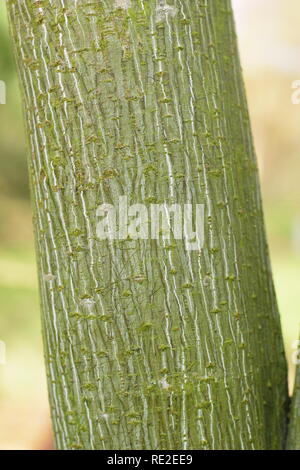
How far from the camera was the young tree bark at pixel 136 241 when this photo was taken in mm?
1237

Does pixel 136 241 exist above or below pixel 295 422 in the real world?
above

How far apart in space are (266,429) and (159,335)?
1.15ft

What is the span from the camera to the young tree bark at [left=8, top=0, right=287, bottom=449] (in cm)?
124

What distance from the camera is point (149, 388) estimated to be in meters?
1.24

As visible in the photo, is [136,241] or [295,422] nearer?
[136,241]

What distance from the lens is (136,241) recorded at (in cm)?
124

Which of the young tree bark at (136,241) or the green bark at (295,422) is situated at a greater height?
the young tree bark at (136,241)

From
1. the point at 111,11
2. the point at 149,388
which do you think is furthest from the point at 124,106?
the point at 149,388

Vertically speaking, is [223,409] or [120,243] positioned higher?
[120,243]

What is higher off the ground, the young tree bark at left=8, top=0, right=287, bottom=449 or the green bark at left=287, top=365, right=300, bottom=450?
the young tree bark at left=8, top=0, right=287, bottom=449

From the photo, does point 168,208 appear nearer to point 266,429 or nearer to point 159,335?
point 159,335

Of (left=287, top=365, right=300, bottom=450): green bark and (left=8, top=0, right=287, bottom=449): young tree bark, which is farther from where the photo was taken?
(left=287, top=365, right=300, bottom=450): green bark

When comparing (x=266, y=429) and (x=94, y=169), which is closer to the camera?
(x=94, y=169)
